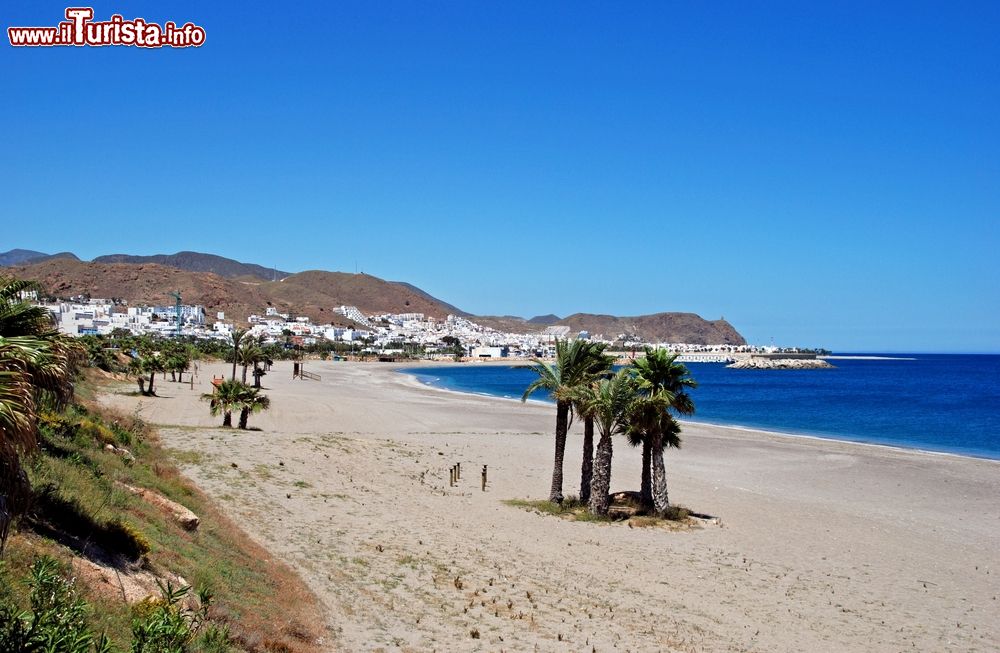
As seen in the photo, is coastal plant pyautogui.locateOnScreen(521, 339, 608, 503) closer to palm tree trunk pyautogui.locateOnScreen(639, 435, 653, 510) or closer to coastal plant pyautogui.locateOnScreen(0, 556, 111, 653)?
palm tree trunk pyautogui.locateOnScreen(639, 435, 653, 510)

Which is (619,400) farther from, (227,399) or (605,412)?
(227,399)

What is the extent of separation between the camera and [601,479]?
64.6 ft

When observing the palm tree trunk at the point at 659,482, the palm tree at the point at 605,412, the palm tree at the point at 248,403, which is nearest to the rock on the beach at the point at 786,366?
the palm tree at the point at 248,403

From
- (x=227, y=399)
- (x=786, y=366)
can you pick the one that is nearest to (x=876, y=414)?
(x=227, y=399)

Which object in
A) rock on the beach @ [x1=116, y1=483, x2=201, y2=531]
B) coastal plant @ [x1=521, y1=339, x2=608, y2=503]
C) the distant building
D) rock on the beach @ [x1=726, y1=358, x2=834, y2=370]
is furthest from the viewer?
rock on the beach @ [x1=726, y1=358, x2=834, y2=370]

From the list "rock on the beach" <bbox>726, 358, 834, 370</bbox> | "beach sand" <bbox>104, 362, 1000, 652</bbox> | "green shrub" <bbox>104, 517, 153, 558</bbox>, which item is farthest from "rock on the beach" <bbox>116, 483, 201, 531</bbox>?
"rock on the beach" <bbox>726, 358, 834, 370</bbox>

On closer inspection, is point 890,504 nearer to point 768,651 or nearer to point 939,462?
point 939,462

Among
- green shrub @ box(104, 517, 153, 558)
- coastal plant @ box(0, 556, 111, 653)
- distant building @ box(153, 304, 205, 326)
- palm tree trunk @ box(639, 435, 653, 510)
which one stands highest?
distant building @ box(153, 304, 205, 326)

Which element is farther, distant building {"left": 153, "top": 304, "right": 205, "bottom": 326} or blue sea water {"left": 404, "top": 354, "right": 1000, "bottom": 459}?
distant building {"left": 153, "top": 304, "right": 205, "bottom": 326}

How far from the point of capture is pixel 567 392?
1991 centimetres

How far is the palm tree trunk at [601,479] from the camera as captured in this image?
64.0 ft

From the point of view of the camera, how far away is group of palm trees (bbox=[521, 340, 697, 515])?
1938cm

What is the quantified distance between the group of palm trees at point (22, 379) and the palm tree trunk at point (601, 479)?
1346cm

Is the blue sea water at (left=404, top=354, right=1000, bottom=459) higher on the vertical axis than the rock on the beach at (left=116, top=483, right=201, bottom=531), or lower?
lower
